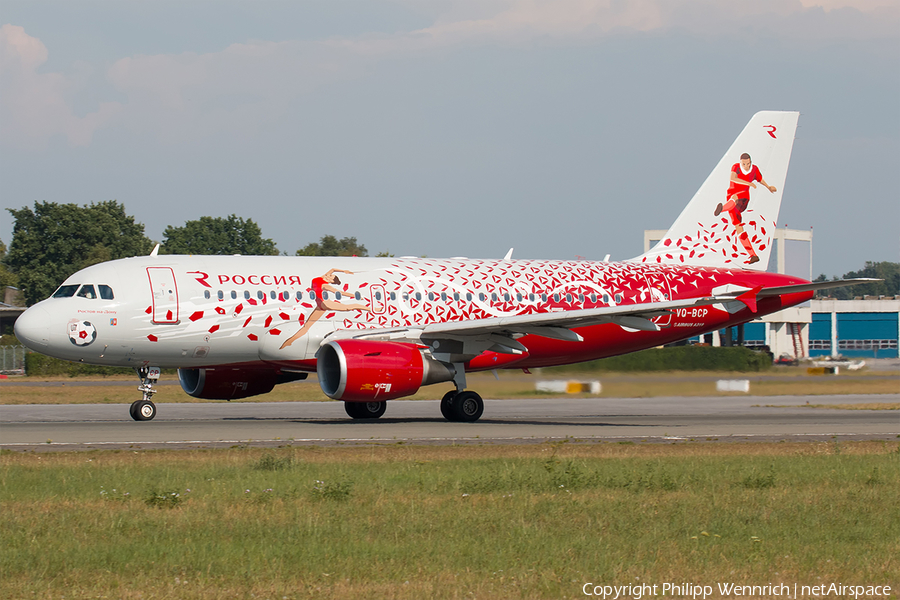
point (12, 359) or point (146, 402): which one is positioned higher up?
point (12, 359)

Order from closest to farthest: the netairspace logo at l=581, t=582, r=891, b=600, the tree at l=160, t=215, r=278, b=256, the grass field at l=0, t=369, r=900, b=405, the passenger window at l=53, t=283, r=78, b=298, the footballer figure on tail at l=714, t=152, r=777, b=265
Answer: the netairspace logo at l=581, t=582, r=891, b=600 → the passenger window at l=53, t=283, r=78, b=298 → the grass field at l=0, t=369, r=900, b=405 → the footballer figure on tail at l=714, t=152, r=777, b=265 → the tree at l=160, t=215, r=278, b=256

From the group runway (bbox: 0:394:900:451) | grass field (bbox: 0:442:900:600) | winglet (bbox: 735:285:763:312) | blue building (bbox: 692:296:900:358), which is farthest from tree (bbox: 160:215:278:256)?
grass field (bbox: 0:442:900:600)

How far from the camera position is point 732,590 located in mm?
8070

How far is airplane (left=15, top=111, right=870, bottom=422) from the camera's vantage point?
79.0 feet

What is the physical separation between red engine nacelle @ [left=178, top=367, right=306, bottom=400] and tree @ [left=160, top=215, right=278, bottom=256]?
8128cm

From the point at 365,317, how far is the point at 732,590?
18.9 m

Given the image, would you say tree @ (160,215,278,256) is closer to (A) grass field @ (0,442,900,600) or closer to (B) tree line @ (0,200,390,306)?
(B) tree line @ (0,200,390,306)

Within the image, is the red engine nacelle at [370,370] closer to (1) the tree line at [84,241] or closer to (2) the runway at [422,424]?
(2) the runway at [422,424]

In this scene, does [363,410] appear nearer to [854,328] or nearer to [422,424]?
[422,424]

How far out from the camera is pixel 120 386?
4509cm

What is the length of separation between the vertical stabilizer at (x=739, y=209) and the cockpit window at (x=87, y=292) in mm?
16590

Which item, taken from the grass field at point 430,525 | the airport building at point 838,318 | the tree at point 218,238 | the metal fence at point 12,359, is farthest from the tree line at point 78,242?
the grass field at point 430,525

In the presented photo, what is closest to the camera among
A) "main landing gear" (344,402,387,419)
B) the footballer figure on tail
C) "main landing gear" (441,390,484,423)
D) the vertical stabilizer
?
"main landing gear" (441,390,484,423)

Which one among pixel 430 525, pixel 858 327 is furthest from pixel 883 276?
pixel 430 525
